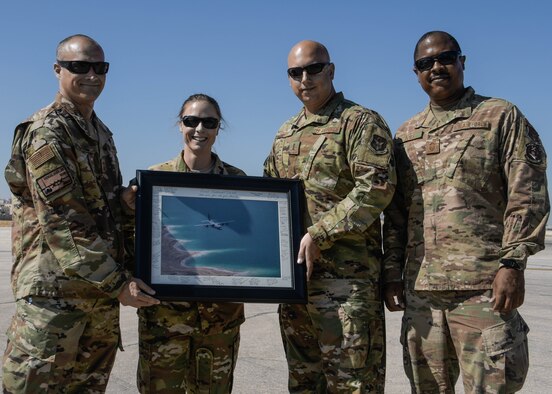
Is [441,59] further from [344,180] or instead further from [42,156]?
[42,156]

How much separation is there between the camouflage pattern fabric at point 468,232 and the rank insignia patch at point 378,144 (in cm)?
24

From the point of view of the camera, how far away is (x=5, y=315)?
27.9 feet

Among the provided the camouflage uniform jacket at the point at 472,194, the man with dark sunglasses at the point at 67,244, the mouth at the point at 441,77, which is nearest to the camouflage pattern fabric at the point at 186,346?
the man with dark sunglasses at the point at 67,244

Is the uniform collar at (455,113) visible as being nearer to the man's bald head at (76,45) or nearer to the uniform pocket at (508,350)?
the uniform pocket at (508,350)

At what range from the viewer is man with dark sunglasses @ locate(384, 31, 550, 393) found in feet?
11.5

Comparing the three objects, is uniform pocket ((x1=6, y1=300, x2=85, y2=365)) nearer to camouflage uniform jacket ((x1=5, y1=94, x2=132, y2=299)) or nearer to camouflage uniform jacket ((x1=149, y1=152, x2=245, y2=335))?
camouflage uniform jacket ((x1=5, y1=94, x2=132, y2=299))

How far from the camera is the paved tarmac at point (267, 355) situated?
5551 millimetres

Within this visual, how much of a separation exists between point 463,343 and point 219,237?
62.6 inches

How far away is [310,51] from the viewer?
159 inches

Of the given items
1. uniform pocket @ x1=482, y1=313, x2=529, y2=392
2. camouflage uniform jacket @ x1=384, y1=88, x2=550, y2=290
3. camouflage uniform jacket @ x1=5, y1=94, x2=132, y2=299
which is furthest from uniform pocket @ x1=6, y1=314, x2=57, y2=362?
uniform pocket @ x1=482, y1=313, x2=529, y2=392

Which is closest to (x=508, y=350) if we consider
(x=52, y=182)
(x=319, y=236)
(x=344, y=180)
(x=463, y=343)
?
(x=463, y=343)

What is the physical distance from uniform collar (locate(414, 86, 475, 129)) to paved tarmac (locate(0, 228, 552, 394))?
262 cm

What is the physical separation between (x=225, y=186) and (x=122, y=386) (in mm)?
2549

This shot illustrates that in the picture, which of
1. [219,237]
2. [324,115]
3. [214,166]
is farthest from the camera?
[214,166]
